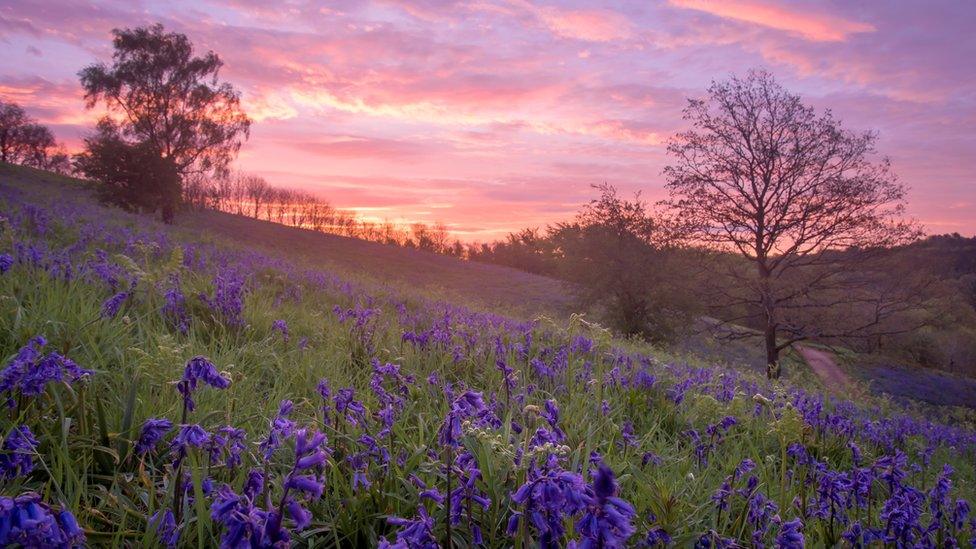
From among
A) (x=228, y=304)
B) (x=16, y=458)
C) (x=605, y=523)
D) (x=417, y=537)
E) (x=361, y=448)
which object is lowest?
(x=361, y=448)

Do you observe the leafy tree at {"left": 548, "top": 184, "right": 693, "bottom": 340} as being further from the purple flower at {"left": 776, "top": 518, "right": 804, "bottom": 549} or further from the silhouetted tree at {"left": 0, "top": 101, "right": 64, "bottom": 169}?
the silhouetted tree at {"left": 0, "top": 101, "right": 64, "bottom": 169}

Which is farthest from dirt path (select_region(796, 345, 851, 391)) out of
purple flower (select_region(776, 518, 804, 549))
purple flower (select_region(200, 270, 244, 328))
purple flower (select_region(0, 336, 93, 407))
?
purple flower (select_region(0, 336, 93, 407))

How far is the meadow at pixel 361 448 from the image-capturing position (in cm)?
188

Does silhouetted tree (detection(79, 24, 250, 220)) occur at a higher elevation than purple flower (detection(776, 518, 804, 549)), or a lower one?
higher

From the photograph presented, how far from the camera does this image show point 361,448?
293 cm

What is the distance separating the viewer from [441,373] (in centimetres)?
488

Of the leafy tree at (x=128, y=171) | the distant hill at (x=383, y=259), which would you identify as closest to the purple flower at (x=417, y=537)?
the distant hill at (x=383, y=259)

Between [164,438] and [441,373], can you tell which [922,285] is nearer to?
[441,373]

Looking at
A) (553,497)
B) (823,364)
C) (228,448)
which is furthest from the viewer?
(823,364)

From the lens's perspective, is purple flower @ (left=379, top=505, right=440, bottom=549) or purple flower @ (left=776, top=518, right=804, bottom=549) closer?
purple flower @ (left=379, top=505, right=440, bottom=549)

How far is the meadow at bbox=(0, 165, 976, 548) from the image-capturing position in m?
1.88

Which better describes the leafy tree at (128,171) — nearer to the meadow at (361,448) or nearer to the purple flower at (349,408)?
the meadow at (361,448)

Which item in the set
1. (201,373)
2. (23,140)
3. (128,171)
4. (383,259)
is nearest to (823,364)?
(383,259)

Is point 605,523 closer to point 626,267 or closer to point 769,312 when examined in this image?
point 769,312
